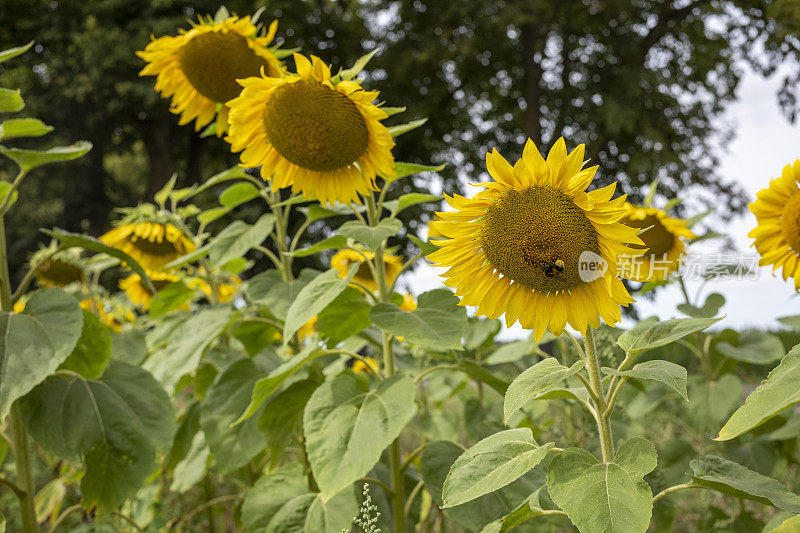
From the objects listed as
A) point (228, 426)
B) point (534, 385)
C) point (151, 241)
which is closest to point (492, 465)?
point (534, 385)

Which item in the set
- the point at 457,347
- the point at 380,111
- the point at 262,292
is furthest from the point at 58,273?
the point at 457,347

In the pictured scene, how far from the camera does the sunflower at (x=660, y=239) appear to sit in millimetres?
1948

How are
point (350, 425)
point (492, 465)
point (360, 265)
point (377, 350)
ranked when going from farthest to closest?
point (360, 265), point (377, 350), point (350, 425), point (492, 465)

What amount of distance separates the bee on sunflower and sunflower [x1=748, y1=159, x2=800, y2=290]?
1740 millimetres

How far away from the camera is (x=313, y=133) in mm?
1518

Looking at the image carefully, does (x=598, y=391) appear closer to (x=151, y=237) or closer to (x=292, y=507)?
(x=292, y=507)

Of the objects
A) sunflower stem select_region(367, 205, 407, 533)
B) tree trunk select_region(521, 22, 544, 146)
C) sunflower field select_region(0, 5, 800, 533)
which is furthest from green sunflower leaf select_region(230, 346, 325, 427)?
tree trunk select_region(521, 22, 544, 146)

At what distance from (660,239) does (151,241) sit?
166cm

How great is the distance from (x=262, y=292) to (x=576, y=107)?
1173 centimetres

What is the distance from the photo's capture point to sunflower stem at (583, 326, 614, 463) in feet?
3.55

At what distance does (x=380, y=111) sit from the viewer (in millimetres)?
1457

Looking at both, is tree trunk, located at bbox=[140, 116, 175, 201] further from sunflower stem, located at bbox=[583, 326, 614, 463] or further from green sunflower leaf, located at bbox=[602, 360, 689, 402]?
green sunflower leaf, located at bbox=[602, 360, 689, 402]

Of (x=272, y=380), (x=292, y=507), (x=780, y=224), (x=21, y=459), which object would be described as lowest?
(x=21, y=459)

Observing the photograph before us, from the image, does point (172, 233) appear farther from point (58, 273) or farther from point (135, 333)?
point (58, 273)
